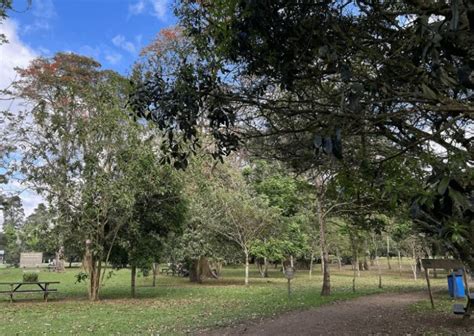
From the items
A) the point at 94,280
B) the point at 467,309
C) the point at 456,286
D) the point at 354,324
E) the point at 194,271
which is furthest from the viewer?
the point at 194,271

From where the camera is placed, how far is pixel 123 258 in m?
16.9

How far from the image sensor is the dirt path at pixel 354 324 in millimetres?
8159

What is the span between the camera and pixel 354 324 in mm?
9125

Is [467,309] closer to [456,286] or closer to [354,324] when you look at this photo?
[354,324]

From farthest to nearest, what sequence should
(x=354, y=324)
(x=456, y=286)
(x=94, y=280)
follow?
(x=94, y=280), (x=456, y=286), (x=354, y=324)

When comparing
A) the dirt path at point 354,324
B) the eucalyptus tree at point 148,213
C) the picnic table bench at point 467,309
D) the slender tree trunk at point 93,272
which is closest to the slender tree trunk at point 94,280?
the slender tree trunk at point 93,272

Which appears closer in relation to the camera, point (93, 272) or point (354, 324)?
point (354, 324)

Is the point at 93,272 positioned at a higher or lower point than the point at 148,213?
lower

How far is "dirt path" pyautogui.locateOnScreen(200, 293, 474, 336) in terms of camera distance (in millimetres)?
8159

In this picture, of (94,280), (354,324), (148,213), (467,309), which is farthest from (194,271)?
(467,309)

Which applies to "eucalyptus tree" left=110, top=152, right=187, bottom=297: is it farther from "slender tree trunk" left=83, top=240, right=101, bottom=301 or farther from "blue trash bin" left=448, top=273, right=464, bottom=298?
"blue trash bin" left=448, top=273, right=464, bottom=298

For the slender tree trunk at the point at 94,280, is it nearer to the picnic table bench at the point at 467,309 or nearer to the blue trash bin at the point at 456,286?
the picnic table bench at the point at 467,309

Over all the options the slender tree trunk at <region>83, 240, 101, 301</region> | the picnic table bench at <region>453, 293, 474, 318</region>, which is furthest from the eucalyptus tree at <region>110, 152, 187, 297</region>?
the picnic table bench at <region>453, 293, 474, 318</region>

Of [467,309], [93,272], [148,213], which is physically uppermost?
[148,213]
